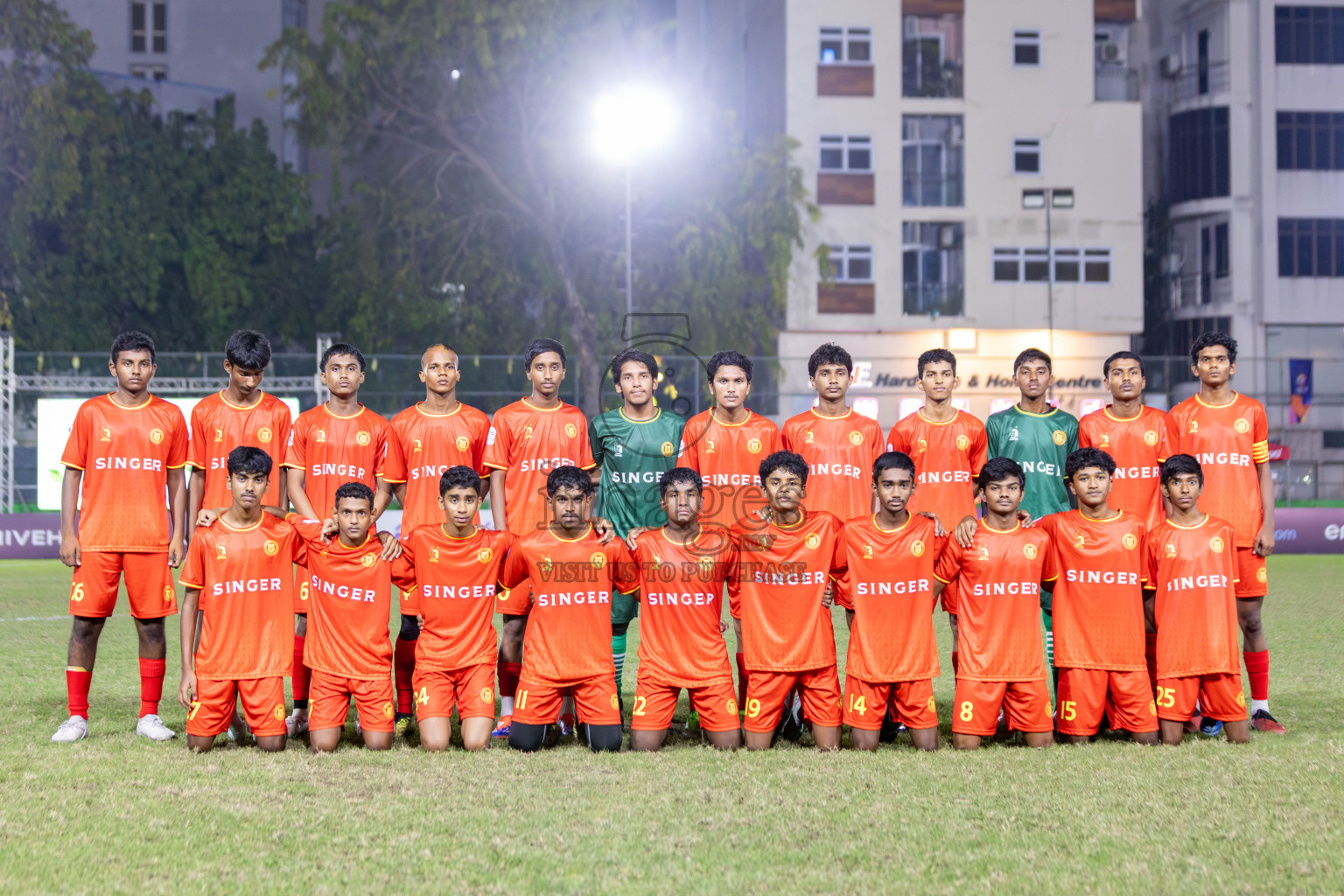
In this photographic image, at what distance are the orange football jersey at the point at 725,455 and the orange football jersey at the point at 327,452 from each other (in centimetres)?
178

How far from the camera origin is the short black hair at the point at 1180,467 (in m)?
5.68

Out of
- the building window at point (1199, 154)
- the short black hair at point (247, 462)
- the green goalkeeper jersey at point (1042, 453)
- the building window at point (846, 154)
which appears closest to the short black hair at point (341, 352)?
the short black hair at point (247, 462)

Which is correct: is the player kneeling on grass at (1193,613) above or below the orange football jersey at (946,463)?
below

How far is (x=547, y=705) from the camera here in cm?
552

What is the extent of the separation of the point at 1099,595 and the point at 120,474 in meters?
5.05

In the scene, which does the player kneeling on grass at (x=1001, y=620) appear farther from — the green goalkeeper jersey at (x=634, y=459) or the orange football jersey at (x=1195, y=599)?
the green goalkeeper jersey at (x=634, y=459)

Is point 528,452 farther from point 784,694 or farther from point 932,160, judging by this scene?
point 932,160

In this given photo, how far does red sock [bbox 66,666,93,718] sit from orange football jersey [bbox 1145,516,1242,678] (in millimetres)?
5421

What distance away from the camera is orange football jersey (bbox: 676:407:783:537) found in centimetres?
627

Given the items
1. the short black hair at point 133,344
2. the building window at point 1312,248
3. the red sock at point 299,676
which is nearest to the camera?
the short black hair at point 133,344

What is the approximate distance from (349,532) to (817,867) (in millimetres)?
2900

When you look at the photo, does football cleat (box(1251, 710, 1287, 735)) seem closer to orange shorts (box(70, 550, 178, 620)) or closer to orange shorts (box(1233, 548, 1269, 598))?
orange shorts (box(1233, 548, 1269, 598))

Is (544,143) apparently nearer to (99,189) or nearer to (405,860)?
(99,189)

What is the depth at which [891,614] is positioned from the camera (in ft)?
18.3
